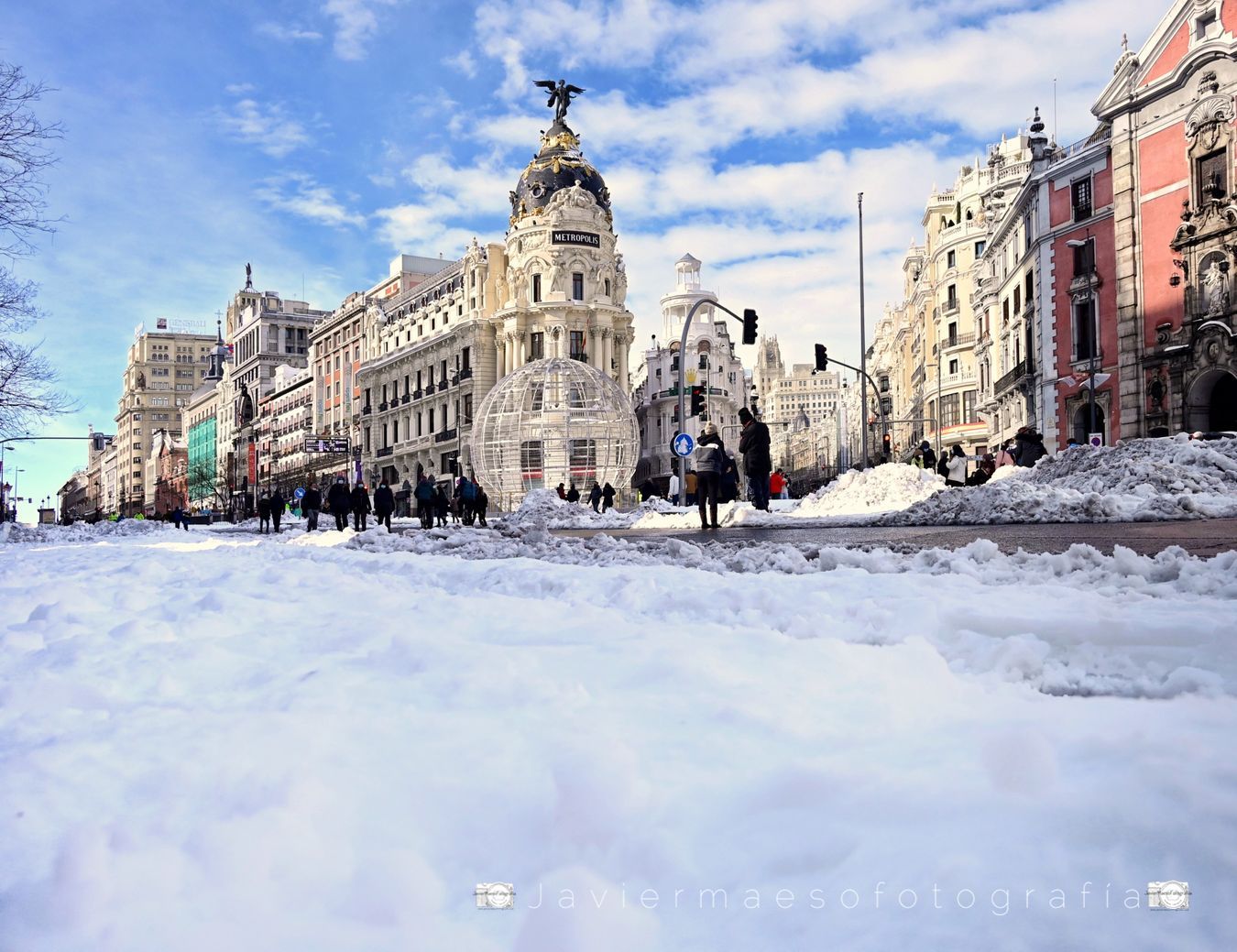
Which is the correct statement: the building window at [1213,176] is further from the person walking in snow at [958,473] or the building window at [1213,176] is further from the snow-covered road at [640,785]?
the snow-covered road at [640,785]

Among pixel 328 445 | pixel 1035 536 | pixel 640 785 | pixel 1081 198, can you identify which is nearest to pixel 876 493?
pixel 1035 536

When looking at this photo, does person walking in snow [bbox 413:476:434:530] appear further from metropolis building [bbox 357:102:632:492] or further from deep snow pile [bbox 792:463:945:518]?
metropolis building [bbox 357:102:632:492]

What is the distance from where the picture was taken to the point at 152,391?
151 metres

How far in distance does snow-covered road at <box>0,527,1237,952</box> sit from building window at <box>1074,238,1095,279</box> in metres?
35.4

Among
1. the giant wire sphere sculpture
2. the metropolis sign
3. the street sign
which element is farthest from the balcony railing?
the street sign

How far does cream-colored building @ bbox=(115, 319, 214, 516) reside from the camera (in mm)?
148375

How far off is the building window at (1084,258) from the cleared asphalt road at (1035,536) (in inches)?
1072

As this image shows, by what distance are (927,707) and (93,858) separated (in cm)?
172

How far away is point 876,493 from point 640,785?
1698 centimetres

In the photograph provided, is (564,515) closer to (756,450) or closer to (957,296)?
(756,450)

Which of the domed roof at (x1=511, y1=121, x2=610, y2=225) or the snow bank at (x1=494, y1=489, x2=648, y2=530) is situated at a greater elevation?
the domed roof at (x1=511, y1=121, x2=610, y2=225)

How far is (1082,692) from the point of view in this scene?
2.36 meters

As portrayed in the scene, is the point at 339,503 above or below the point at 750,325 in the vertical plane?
below

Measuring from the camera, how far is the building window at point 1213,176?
29891 mm
